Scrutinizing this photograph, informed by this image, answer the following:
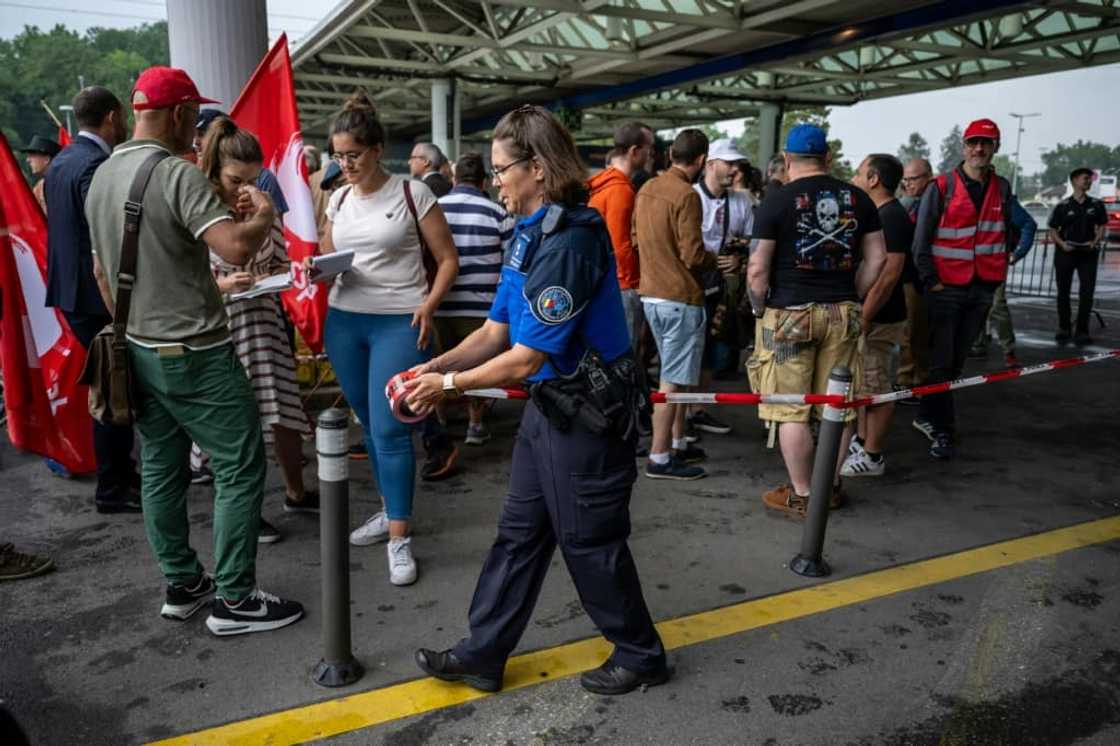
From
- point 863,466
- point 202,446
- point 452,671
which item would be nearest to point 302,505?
point 202,446

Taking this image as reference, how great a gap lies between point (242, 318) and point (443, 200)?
146 cm

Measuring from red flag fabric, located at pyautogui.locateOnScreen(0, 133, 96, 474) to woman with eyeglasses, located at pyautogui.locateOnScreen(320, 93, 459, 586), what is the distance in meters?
1.85

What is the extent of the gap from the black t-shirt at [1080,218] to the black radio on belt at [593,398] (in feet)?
30.8

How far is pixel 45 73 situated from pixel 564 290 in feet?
282

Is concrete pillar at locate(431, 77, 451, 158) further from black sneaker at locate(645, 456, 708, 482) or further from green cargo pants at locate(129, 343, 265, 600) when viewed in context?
green cargo pants at locate(129, 343, 265, 600)

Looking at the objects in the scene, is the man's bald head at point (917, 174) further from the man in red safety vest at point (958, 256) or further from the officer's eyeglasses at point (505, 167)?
the officer's eyeglasses at point (505, 167)

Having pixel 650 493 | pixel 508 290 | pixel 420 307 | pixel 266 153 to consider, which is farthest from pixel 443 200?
pixel 508 290

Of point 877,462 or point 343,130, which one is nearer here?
point 343,130

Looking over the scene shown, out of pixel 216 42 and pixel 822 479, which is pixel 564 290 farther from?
pixel 216 42

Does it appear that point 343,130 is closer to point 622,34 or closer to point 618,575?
point 618,575

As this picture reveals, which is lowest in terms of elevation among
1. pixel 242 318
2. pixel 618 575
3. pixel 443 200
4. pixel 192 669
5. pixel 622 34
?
pixel 192 669

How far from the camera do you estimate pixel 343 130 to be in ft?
11.4

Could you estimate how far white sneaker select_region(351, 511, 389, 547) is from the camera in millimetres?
4039

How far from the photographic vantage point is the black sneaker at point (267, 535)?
407cm
